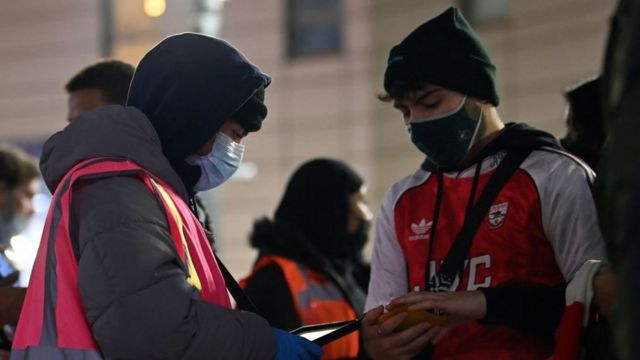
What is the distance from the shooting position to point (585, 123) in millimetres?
3764

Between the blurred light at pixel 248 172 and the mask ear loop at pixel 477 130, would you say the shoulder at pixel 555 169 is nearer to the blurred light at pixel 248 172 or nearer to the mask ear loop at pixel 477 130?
the mask ear loop at pixel 477 130

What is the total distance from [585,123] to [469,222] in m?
0.96

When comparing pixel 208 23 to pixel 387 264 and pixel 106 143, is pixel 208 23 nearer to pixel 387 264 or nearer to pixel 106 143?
pixel 387 264

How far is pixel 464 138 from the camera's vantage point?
10.5ft

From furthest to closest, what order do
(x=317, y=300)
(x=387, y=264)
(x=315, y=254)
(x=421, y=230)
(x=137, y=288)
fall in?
(x=315, y=254), (x=317, y=300), (x=387, y=264), (x=421, y=230), (x=137, y=288)

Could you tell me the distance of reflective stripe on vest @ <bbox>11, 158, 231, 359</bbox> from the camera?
93.0 inches

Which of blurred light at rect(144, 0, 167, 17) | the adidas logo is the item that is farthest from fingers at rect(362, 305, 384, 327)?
blurred light at rect(144, 0, 167, 17)

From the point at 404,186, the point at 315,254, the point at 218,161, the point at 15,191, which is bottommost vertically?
the point at 315,254

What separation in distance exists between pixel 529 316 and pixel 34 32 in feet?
43.4

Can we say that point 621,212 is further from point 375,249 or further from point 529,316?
point 375,249

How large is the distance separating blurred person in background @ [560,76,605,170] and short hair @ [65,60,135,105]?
167 cm

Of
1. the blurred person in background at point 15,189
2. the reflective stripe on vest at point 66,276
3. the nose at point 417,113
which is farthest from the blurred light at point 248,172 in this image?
the reflective stripe on vest at point 66,276

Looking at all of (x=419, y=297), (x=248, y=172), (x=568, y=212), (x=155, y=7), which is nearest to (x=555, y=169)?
(x=568, y=212)

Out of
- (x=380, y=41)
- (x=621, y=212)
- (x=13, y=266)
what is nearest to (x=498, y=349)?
(x=621, y=212)
